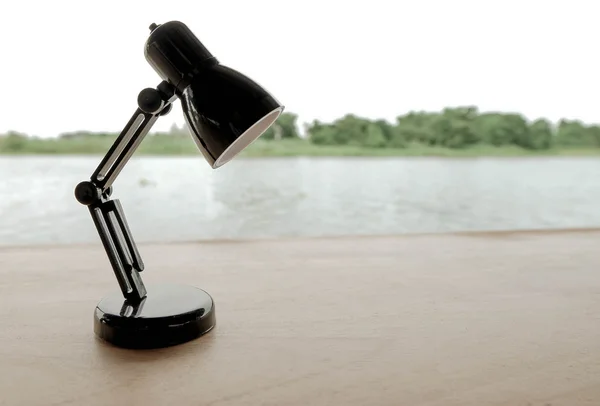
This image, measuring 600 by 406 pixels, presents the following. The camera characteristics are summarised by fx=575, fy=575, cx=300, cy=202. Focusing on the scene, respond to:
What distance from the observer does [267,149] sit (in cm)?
153

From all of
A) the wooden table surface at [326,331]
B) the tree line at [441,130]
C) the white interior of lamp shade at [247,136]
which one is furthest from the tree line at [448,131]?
the white interior of lamp shade at [247,136]

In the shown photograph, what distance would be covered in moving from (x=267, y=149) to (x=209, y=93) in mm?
977

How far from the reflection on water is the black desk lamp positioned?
2.57 feet

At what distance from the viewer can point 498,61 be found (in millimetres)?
1574

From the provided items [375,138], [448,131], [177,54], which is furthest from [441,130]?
[177,54]

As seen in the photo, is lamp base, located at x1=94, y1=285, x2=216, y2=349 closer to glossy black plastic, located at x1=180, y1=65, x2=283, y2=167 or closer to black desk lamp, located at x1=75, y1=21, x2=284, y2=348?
black desk lamp, located at x1=75, y1=21, x2=284, y2=348

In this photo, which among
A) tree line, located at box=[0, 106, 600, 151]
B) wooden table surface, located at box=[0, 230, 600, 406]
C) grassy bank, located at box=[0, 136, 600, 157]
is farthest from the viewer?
tree line, located at box=[0, 106, 600, 151]

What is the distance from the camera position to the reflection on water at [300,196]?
143 centimetres

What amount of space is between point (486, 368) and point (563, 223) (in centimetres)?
116

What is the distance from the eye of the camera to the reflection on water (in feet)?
4.69

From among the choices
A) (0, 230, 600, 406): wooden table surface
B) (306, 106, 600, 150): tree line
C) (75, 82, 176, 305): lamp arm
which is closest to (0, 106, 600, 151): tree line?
(306, 106, 600, 150): tree line

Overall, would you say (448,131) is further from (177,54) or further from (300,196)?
(177,54)

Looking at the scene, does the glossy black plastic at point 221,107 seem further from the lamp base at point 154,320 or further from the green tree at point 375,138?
the green tree at point 375,138

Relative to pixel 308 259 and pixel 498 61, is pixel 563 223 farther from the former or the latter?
pixel 308 259
